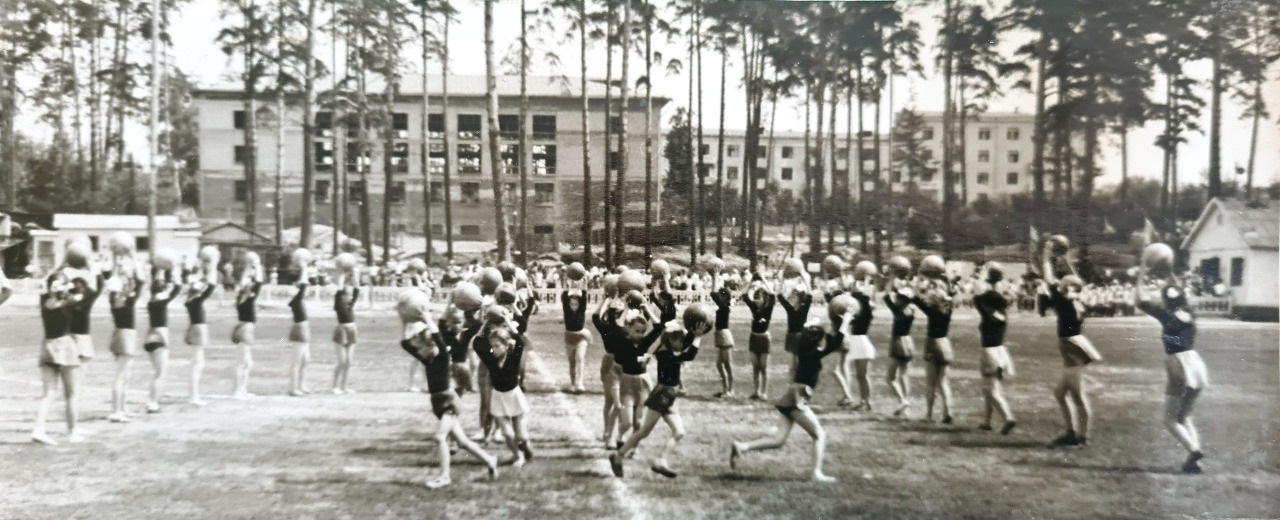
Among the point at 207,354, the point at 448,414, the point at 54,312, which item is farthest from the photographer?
the point at 207,354

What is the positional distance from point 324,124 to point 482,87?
0.88 m

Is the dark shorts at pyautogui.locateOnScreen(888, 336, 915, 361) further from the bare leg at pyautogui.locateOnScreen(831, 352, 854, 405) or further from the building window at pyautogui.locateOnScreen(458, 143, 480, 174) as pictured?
the building window at pyautogui.locateOnScreen(458, 143, 480, 174)

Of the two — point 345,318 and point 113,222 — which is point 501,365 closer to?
point 345,318

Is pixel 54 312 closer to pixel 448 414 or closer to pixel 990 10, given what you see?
pixel 448 414

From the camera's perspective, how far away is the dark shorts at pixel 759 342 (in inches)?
174

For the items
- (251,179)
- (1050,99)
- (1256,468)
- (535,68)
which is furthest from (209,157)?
(1256,468)

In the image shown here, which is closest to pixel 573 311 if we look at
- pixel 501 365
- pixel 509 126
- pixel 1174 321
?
pixel 501 365

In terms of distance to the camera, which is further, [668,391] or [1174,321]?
[1174,321]

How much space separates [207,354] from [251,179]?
1069 millimetres

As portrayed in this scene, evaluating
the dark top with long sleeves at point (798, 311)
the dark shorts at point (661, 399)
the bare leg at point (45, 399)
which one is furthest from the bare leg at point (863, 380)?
the bare leg at point (45, 399)

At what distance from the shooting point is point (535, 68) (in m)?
4.41

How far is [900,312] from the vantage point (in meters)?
4.62

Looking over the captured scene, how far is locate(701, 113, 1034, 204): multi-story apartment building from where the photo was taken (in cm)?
445

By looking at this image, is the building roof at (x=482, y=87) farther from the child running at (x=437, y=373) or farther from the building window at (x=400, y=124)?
the child running at (x=437, y=373)
